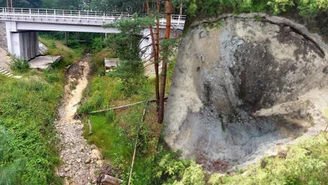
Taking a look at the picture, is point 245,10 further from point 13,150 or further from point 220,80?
point 13,150

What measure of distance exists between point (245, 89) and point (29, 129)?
37.3 feet

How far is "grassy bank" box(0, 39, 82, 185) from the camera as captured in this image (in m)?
9.45

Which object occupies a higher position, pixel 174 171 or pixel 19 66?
pixel 19 66

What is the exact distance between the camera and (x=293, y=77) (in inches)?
363

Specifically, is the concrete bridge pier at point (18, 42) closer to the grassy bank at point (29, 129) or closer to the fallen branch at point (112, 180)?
the grassy bank at point (29, 129)

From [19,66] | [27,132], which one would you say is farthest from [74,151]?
[19,66]

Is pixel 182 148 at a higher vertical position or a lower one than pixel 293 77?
lower

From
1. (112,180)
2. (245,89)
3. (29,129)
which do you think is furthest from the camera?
(29,129)

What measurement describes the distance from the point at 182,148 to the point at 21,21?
2237cm

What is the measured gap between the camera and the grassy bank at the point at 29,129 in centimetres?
945

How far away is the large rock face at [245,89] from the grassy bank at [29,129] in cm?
605

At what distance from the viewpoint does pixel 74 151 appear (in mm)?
13898

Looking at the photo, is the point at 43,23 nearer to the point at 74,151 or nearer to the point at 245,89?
the point at 74,151

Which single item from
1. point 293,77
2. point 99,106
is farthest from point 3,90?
point 293,77
